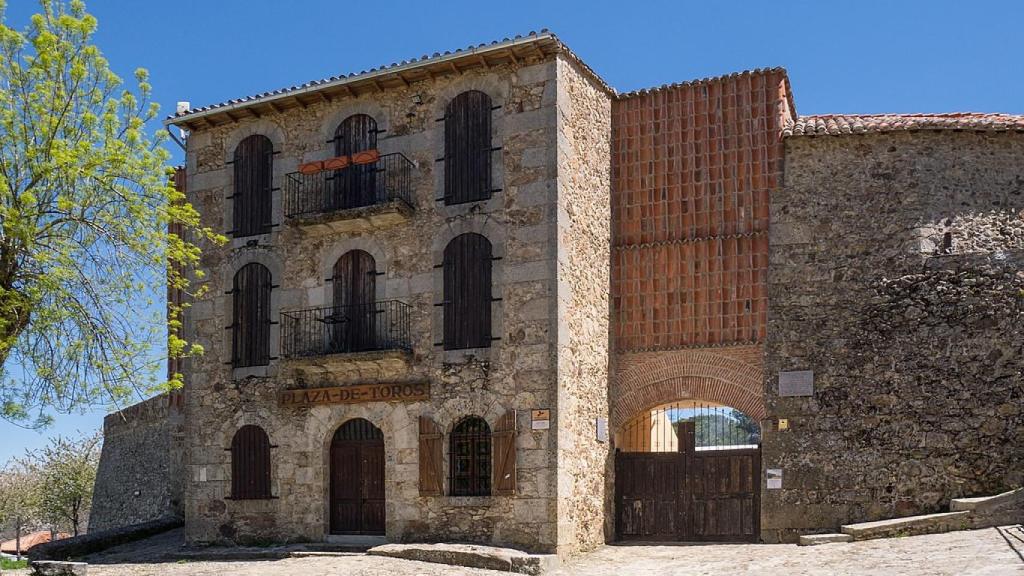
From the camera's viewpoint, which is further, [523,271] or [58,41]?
[523,271]

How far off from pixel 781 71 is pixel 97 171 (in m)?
11.4

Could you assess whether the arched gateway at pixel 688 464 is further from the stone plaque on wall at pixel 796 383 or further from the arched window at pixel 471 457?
the arched window at pixel 471 457

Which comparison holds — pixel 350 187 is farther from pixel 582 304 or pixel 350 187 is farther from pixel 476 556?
pixel 476 556

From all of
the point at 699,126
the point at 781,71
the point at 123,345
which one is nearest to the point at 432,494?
the point at 123,345

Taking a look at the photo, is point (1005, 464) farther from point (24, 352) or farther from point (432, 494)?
point (24, 352)

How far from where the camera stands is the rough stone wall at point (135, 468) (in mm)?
29359

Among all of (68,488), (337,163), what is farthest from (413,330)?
(68,488)

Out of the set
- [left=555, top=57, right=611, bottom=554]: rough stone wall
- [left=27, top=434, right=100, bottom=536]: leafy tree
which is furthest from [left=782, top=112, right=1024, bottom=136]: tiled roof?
[left=27, top=434, right=100, bottom=536]: leafy tree

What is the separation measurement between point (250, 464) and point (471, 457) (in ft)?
14.7

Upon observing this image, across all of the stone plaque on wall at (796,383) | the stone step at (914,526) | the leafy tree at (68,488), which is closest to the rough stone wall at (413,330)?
the stone plaque on wall at (796,383)

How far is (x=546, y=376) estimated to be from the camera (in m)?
18.6

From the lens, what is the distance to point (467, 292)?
1953 centimetres

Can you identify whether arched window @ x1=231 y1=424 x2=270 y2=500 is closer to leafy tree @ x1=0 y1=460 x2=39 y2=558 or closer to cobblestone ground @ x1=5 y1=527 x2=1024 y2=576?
cobblestone ground @ x1=5 y1=527 x2=1024 y2=576

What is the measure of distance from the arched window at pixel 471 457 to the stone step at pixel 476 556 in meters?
1.14
